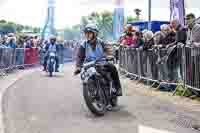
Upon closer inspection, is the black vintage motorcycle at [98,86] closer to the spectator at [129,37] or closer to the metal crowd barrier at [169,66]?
the metal crowd barrier at [169,66]

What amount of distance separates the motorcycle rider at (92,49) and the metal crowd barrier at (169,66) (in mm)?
2310

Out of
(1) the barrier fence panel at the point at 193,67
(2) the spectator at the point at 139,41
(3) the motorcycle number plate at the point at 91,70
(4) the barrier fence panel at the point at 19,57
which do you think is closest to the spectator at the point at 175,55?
(1) the barrier fence panel at the point at 193,67

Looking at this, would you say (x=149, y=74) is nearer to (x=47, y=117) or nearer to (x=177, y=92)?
(x=177, y=92)

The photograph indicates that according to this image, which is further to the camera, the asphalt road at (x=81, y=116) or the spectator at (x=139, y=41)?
the spectator at (x=139, y=41)

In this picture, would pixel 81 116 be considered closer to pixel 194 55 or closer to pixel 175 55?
pixel 194 55

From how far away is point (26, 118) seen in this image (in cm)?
817

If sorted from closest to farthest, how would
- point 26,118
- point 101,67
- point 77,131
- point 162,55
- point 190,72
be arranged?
point 77,131 → point 26,118 → point 101,67 → point 190,72 → point 162,55

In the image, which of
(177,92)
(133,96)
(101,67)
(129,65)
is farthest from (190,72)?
(129,65)

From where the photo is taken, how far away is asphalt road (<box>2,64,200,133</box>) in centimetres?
725

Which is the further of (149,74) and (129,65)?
(129,65)

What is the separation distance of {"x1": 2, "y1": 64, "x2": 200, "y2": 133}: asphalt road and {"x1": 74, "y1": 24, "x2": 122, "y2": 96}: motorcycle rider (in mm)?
921

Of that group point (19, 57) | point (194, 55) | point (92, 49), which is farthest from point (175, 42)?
point (19, 57)

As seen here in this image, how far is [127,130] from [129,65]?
10.1 metres

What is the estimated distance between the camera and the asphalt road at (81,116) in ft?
23.8
